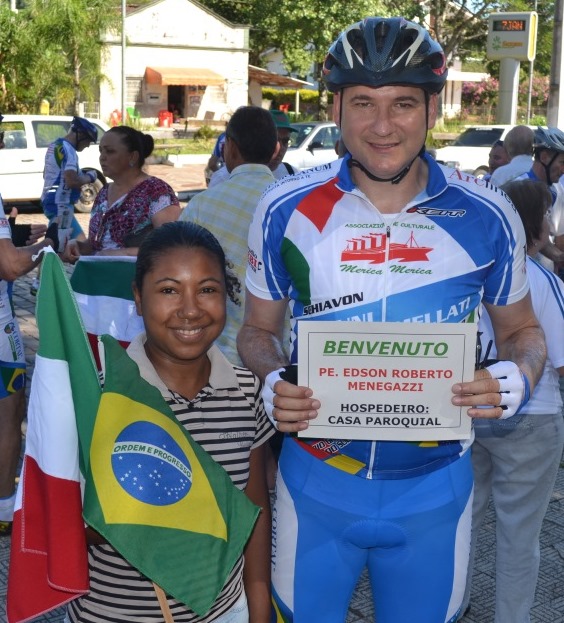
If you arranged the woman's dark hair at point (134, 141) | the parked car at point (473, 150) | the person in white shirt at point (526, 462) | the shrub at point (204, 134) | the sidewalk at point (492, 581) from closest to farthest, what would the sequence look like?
the person in white shirt at point (526, 462), the sidewalk at point (492, 581), the woman's dark hair at point (134, 141), the parked car at point (473, 150), the shrub at point (204, 134)

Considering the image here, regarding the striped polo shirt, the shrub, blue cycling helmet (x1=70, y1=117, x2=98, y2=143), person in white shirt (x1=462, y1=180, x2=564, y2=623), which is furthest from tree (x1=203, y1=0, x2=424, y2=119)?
the striped polo shirt

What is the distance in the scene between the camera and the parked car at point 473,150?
24.0m

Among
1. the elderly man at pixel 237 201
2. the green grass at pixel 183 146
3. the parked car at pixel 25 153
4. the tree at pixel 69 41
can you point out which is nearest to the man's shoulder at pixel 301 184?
the elderly man at pixel 237 201

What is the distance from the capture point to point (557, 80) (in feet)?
49.6

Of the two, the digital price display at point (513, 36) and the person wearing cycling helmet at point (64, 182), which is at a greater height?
the digital price display at point (513, 36)

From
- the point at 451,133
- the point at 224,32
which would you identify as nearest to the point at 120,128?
the point at 451,133

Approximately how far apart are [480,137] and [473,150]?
85 cm

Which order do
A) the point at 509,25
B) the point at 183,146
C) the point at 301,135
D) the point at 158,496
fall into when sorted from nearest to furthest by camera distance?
the point at 158,496
the point at 301,135
the point at 509,25
the point at 183,146

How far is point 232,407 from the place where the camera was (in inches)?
104

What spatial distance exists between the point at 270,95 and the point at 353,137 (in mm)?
54827

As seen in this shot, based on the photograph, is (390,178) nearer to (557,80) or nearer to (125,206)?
(125,206)

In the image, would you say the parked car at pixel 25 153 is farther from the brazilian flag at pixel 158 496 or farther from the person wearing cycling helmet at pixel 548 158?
the brazilian flag at pixel 158 496

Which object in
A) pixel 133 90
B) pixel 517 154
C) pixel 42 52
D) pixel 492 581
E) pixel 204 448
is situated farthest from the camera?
pixel 133 90

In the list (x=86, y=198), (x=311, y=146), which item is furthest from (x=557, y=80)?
(x=86, y=198)
